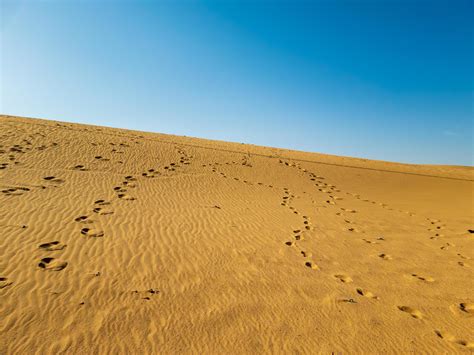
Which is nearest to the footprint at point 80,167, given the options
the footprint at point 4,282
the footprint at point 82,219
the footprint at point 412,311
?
the footprint at point 82,219

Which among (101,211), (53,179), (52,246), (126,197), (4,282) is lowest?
(4,282)

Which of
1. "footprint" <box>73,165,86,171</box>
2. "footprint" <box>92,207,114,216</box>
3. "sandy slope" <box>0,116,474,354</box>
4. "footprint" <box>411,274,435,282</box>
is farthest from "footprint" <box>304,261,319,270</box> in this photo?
"footprint" <box>73,165,86,171</box>

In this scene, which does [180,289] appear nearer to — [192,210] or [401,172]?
[192,210]

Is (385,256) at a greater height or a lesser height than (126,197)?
lesser

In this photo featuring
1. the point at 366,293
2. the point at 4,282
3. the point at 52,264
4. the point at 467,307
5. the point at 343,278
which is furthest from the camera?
the point at 343,278

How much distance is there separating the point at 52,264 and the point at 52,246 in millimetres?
793

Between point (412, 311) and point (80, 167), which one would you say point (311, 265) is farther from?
point (80, 167)

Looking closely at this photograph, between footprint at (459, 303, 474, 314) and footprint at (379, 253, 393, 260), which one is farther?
footprint at (379, 253, 393, 260)

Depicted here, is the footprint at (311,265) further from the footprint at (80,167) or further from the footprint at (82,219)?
the footprint at (80,167)

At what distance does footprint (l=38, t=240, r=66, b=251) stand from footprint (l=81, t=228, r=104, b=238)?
1.88ft

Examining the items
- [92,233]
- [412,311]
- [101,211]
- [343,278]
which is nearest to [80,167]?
[101,211]

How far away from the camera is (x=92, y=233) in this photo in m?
6.18

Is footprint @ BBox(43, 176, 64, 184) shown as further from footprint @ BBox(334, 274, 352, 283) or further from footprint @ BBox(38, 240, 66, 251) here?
footprint @ BBox(334, 274, 352, 283)

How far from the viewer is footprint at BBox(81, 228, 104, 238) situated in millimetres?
6082
